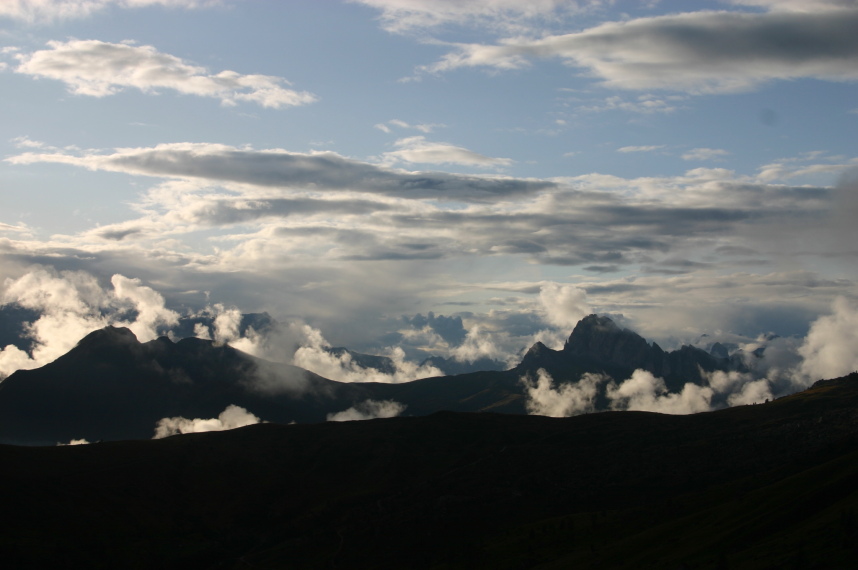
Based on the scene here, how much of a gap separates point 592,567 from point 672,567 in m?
28.8

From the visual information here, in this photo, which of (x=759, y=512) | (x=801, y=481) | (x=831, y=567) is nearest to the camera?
(x=831, y=567)

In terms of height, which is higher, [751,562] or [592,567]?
[751,562]

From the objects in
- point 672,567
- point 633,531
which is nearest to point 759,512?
point 672,567

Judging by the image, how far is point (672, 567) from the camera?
13988 cm

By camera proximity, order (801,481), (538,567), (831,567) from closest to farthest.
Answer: (831,567)
(801,481)
(538,567)

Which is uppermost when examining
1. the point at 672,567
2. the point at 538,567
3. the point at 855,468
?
the point at 855,468

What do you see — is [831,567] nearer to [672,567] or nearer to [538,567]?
[672,567]

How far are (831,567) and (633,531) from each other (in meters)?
96.8

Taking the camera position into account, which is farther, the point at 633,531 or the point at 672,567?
the point at 633,531

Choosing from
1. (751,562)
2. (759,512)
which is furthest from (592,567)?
(751,562)

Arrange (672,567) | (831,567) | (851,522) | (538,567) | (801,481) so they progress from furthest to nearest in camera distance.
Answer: (538,567)
(801,481)
(672,567)
(851,522)
(831,567)

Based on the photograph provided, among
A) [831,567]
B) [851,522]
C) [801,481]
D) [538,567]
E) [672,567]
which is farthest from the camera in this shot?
[538,567]

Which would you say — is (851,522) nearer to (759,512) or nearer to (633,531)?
(759,512)

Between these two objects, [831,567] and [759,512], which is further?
[759,512]
